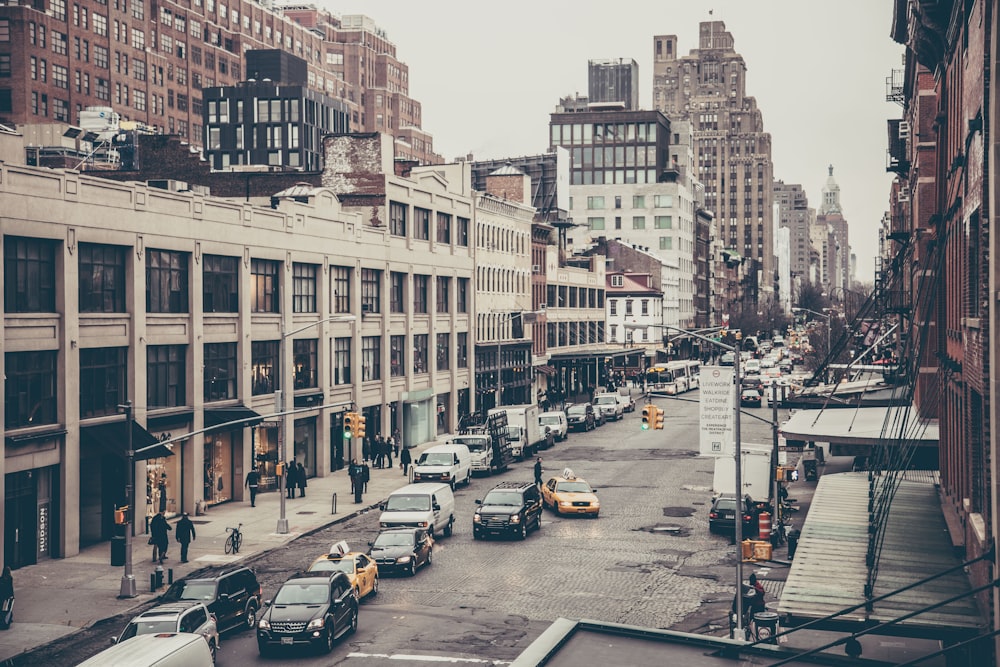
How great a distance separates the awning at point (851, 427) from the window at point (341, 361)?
2514 centimetres

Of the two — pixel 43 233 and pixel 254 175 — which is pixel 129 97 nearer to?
pixel 254 175

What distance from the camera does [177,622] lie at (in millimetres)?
25281

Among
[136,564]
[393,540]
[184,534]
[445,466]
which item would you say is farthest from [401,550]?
[445,466]

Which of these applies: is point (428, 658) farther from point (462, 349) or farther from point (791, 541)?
point (462, 349)

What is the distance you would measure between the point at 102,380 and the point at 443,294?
38.3m

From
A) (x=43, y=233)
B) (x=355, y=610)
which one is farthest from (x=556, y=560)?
(x=43, y=233)

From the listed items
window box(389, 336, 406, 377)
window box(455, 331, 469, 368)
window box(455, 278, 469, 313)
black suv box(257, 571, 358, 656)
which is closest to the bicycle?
black suv box(257, 571, 358, 656)

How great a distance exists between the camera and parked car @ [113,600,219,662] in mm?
25078

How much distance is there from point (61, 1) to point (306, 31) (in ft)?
237

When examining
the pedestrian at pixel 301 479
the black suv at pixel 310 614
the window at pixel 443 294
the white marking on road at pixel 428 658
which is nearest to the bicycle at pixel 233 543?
the black suv at pixel 310 614

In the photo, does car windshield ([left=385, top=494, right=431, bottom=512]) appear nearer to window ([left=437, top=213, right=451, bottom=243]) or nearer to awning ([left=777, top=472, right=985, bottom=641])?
awning ([left=777, top=472, right=985, bottom=641])

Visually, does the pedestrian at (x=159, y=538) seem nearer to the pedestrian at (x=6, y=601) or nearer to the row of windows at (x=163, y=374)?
the row of windows at (x=163, y=374)

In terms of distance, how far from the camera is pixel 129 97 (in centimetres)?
A: 14325

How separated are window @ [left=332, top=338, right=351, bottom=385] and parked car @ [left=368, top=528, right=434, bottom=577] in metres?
25.5
